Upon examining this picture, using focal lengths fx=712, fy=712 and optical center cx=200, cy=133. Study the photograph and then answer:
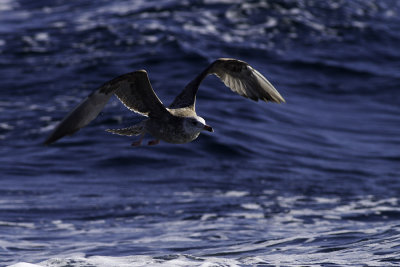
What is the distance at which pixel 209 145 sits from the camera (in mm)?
16594

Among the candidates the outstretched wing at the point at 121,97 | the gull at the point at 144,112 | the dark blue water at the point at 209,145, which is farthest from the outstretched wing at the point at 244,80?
the dark blue water at the point at 209,145

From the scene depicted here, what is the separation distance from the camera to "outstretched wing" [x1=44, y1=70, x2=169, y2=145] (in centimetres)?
740

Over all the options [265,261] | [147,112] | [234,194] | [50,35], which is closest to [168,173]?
[234,194]

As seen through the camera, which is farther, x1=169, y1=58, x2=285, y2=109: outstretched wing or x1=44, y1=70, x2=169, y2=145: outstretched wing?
x1=169, y1=58, x2=285, y2=109: outstretched wing

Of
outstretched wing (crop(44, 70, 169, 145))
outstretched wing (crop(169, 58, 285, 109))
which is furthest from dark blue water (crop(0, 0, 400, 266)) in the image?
outstretched wing (crop(44, 70, 169, 145))

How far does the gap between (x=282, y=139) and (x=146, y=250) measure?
23.1 ft

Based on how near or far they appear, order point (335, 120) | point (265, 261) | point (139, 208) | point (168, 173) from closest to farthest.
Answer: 1. point (265, 261)
2. point (139, 208)
3. point (168, 173)
4. point (335, 120)

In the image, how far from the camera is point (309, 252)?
34.9 ft

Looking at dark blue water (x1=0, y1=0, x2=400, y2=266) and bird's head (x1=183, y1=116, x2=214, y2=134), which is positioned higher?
bird's head (x1=183, y1=116, x2=214, y2=134)

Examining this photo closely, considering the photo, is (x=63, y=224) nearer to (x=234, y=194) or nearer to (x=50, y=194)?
(x=50, y=194)

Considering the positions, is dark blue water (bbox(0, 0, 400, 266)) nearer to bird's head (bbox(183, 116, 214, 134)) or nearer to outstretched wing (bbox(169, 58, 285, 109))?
outstretched wing (bbox(169, 58, 285, 109))

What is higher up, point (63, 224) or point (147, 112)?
point (147, 112)

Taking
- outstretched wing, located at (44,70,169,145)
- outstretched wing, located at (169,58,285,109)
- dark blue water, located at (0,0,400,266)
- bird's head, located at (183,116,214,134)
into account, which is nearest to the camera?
outstretched wing, located at (44,70,169,145)

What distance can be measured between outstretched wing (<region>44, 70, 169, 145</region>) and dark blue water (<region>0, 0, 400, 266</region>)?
2.86 metres
